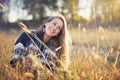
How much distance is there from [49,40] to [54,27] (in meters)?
0.09

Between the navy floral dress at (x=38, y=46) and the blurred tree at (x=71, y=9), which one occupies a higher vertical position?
the blurred tree at (x=71, y=9)

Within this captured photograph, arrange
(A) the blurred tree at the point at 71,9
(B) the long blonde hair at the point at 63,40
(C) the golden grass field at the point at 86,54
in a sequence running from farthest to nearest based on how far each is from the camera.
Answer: (A) the blurred tree at the point at 71,9 < (B) the long blonde hair at the point at 63,40 < (C) the golden grass field at the point at 86,54

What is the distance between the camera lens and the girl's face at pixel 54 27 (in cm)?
222

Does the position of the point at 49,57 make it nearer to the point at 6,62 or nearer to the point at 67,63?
the point at 67,63

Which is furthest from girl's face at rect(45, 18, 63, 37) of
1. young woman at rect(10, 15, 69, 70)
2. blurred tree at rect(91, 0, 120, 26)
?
blurred tree at rect(91, 0, 120, 26)

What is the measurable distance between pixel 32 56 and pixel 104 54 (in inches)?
17.8

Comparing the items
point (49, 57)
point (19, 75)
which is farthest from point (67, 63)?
point (19, 75)

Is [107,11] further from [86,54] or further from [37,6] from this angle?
[37,6]

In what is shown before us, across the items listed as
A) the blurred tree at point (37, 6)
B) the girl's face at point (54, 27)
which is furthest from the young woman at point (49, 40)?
the blurred tree at point (37, 6)

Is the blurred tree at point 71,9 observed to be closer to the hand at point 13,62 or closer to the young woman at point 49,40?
the young woman at point 49,40

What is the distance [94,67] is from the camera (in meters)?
2.13

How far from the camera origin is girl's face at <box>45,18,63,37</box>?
2.22 m

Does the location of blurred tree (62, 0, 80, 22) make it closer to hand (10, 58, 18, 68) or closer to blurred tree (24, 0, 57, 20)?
blurred tree (24, 0, 57, 20)

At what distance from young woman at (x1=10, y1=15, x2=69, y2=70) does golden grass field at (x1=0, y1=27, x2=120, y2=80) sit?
0.05 metres
